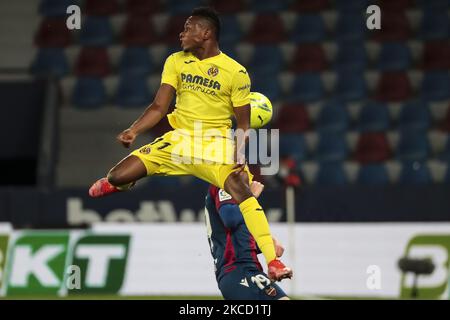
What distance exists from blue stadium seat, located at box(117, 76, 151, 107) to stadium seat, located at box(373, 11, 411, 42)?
3127 millimetres

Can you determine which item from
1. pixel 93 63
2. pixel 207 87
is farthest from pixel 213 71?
pixel 93 63

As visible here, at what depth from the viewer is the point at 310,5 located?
15461mm

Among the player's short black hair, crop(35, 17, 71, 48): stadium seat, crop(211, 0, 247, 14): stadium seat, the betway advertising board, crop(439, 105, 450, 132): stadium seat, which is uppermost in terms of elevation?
crop(211, 0, 247, 14): stadium seat

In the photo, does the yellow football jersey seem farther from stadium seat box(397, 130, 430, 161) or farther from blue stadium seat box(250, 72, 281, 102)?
stadium seat box(397, 130, 430, 161)

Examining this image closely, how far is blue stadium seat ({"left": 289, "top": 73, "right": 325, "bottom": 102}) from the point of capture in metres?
14.7

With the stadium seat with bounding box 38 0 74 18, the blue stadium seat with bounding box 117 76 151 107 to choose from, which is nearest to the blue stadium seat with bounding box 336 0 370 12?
the blue stadium seat with bounding box 117 76 151 107

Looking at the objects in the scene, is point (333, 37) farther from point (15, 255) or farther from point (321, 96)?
point (15, 255)

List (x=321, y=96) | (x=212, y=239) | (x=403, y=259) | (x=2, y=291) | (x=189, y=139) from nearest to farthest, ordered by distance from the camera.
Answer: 1. (x=212, y=239)
2. (x=189, y=139)
3. (x=403, y=259)
4. (x=2, y=291)
5. (x=321, y=96)

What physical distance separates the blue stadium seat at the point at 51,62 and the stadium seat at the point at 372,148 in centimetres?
384

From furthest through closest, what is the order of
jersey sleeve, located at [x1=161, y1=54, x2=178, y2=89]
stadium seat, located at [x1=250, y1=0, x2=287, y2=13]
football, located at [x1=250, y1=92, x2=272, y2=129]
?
1. stadium seat, located at [x1=250, y1=0, x2=287, y2=13]
2. football, located at [x1=250, y1=92, x2=272, y2=129]
3. jersey sleeve, located at [x1=161, y1=54, x2=178, y2=89]

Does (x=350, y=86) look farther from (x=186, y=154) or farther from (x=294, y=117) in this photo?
(x=186, y=154)

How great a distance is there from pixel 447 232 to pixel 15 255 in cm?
412
